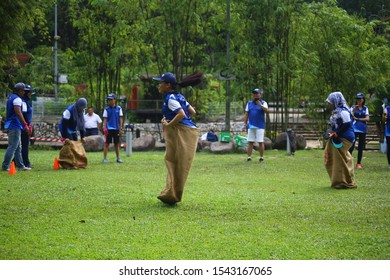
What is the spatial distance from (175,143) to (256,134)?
31.8 feet

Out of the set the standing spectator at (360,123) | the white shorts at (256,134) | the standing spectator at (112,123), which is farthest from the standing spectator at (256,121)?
the standing spectator at (112,123)

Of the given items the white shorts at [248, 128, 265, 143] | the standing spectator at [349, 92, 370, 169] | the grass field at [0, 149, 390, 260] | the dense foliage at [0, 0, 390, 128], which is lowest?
the grass field at [0, 149, 390, 260]

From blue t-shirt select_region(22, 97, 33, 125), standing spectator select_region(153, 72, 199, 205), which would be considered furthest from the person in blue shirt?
blue t-shirt select_region(22, 97, 33, 125)

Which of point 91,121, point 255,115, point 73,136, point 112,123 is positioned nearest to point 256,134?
point 255,115

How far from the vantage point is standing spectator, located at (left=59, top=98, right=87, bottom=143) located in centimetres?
1789

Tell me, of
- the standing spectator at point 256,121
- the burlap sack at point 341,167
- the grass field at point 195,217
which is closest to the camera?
the grass field at point 195,217

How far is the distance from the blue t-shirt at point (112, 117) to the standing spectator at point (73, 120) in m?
2.01

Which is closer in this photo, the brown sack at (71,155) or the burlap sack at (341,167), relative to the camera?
the burlap sack at (341,167)

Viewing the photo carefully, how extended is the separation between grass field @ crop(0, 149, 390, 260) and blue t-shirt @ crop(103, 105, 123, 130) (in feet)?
10.4

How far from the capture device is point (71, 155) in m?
18.3

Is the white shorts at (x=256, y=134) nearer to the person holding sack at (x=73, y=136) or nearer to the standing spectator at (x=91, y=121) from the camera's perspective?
the person holding sack at (x=73, y=136)

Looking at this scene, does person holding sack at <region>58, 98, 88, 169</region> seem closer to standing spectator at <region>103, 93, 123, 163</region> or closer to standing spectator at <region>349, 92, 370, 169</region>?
standing spectator at <region>103, 93, 123, 163</region>

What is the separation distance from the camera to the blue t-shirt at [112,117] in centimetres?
Answer: 2031

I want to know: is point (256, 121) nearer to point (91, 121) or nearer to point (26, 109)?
point (26, 109)
